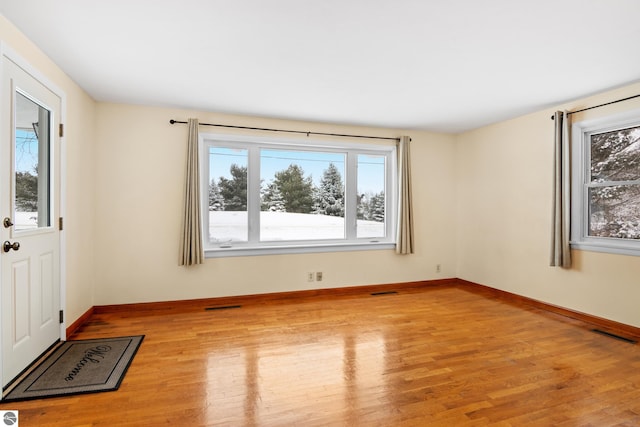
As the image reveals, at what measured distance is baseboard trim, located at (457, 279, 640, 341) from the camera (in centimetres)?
342

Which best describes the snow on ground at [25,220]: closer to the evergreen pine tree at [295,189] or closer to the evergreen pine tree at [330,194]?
the evergreen pine tree at [295,189]

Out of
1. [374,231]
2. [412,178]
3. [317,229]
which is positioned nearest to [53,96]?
[317,229]

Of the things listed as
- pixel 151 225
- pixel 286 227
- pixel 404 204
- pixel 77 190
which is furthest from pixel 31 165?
pixel 404 204

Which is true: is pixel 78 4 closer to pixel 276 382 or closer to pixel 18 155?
pixel 18 155

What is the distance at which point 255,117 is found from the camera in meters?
4.58

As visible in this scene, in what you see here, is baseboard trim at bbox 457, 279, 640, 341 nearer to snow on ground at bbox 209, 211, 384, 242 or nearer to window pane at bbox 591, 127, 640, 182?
window pane at bbox 591, 127, 640, 182

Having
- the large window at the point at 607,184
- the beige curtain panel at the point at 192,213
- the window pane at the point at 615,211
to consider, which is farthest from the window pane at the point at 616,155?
the beige curtain panel at the point at 192,213

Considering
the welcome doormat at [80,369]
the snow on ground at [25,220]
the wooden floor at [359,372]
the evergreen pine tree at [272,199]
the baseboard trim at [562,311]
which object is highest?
the evergreen pine tree at [272,199]

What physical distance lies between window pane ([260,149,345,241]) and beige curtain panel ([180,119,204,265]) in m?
0.89

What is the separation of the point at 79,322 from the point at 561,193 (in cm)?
548

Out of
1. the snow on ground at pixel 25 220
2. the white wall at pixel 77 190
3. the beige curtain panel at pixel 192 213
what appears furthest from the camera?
the beige curtain panel at pixel 192 213

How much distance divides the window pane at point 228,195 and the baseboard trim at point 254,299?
79 cm

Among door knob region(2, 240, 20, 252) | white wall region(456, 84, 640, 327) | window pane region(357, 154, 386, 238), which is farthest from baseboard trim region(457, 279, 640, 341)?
door knob region(2, 240, 20, 252)

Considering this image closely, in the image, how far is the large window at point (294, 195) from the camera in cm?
454
